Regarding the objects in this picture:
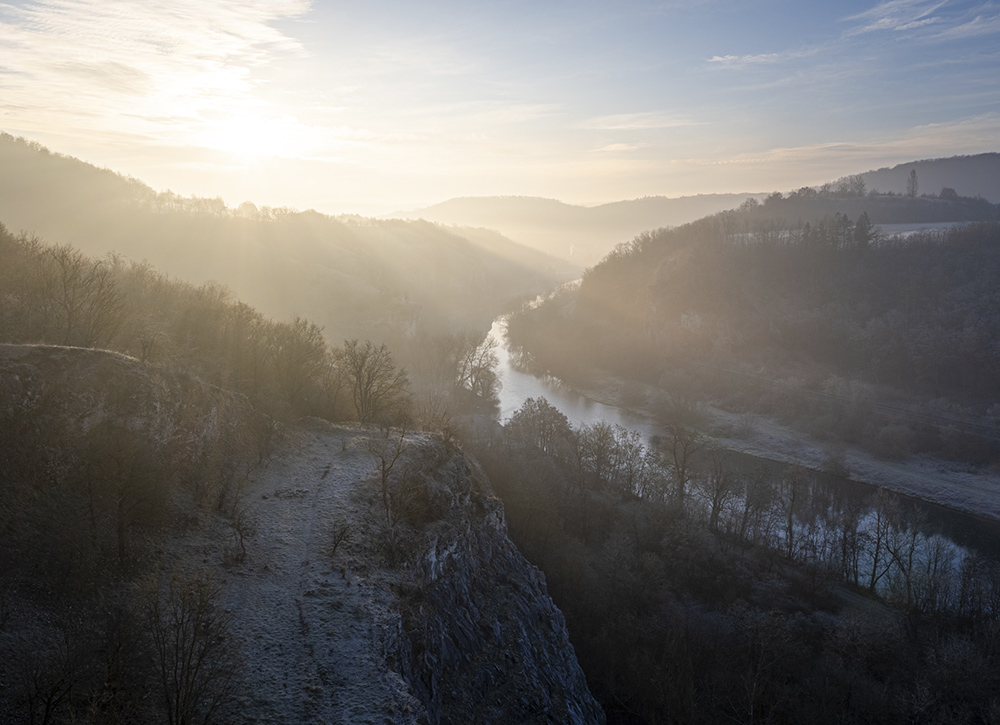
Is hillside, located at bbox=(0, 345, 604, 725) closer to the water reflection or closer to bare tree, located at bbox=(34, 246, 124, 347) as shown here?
bare tree, located at bbox=(34, 246, 124, 347)

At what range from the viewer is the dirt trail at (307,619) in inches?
387

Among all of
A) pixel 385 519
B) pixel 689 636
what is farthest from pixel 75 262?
pixel 689 636

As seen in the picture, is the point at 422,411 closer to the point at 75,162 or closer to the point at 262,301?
the point at 262,301

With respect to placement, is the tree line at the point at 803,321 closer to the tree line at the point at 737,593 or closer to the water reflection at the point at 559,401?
the water reflection at the point at 559,401

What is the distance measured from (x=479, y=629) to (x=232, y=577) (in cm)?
580

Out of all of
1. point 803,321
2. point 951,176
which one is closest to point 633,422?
point 803,321

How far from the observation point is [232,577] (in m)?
12.3

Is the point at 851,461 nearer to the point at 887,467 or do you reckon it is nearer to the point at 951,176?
the point at 887,467

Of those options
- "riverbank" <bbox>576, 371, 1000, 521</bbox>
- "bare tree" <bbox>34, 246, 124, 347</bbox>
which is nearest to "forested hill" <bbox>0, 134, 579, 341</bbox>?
"riverbank" <bbox>576, 371, 1000, 521</bbox>

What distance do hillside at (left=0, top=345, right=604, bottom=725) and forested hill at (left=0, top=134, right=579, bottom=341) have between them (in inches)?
1666

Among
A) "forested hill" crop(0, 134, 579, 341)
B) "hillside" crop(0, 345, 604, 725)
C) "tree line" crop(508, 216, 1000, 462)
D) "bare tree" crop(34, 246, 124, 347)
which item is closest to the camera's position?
"hillside" crop(0, 345, 604, 725)

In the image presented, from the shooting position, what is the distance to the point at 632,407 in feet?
200

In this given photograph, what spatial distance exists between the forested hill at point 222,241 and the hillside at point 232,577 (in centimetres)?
4231

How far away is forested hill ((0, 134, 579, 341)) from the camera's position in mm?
58434
